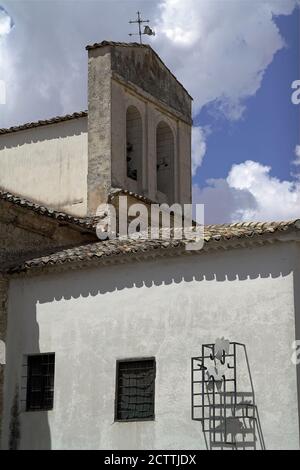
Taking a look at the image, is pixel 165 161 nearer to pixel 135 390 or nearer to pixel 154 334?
pixel 154 334

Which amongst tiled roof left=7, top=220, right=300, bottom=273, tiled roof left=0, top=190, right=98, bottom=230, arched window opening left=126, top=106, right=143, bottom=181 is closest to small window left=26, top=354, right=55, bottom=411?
tiled roof left=7, top=220, right=300, bottom=273

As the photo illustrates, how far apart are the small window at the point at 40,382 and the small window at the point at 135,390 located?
156 centimetres

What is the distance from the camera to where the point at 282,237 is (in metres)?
14.1

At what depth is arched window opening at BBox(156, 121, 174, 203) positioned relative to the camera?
2353cm

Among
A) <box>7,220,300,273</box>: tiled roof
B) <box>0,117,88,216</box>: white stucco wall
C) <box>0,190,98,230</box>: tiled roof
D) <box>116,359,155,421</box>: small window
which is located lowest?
<box>116,359,155,421</box>: small window

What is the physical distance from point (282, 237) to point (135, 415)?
403cm

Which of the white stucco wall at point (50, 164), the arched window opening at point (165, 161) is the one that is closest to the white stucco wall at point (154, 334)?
the white stucco wall at point (50, 164)

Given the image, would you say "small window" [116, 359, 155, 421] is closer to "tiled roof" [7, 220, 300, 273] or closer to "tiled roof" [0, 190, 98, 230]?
"tiled roof" [7, 220, 300, 273]

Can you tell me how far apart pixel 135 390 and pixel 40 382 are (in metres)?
2.16

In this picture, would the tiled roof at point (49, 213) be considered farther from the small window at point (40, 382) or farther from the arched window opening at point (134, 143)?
the small window at point (40, 382)

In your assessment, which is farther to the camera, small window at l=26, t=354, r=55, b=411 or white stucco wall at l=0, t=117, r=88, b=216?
white stucco wall at l=0, t=117, r=88, b=216

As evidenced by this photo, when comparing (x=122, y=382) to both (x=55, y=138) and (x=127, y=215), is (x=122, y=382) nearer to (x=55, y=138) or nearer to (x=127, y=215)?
(x=127, y=215)

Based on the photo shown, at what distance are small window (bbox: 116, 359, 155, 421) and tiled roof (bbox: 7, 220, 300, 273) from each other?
196cm
